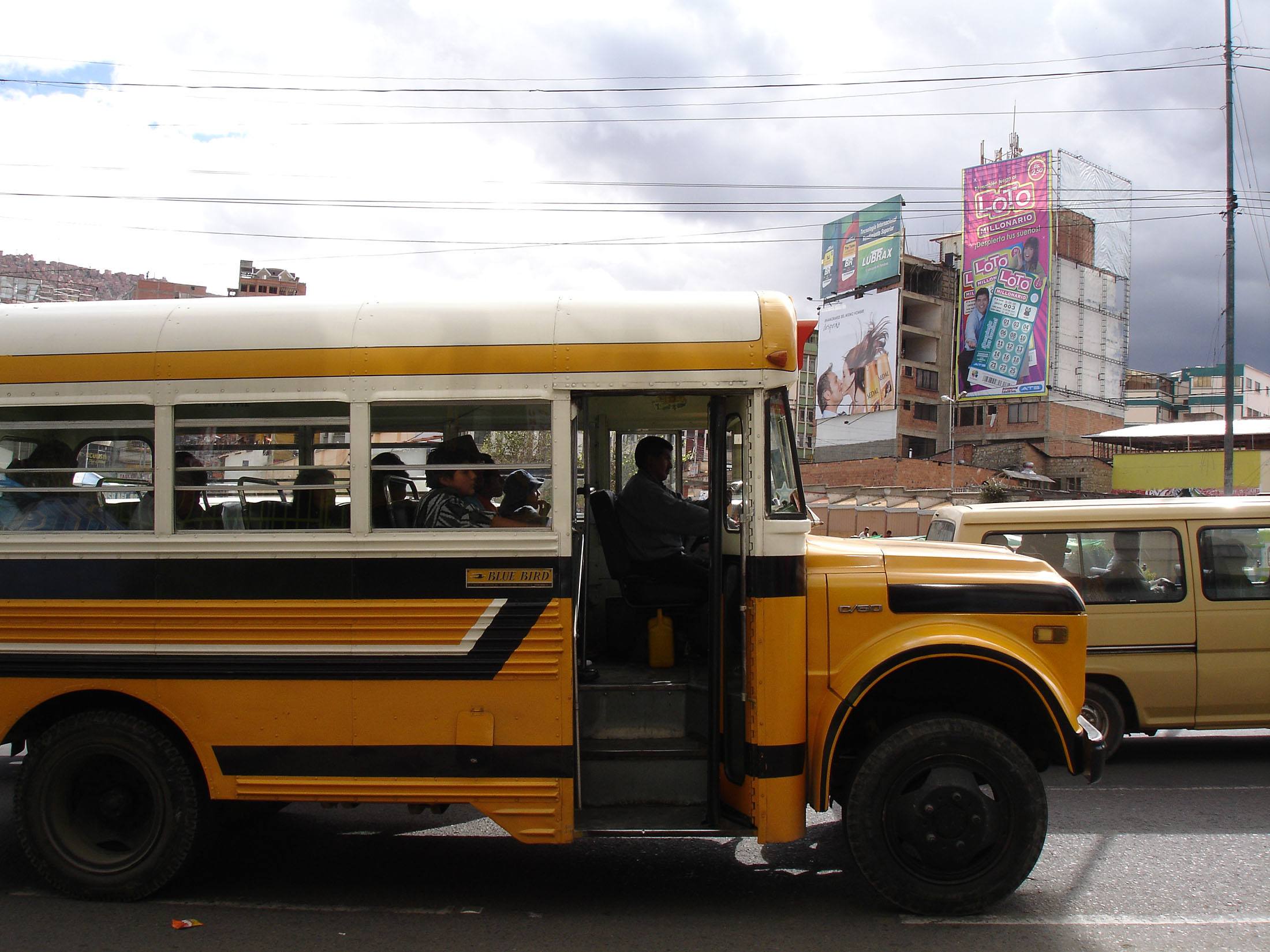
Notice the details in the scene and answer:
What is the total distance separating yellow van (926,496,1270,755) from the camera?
7348mm

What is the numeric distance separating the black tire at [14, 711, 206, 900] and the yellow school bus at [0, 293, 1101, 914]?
2cm

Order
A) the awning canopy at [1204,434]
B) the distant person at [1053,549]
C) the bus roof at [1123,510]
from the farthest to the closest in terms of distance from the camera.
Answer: the awning canopy at [1204,434] < the distant person at [1053,549] < the bus roof at [1123,510]

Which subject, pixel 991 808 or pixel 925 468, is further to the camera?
pixel 925 468

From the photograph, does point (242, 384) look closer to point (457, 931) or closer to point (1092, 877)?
point (457, 931)

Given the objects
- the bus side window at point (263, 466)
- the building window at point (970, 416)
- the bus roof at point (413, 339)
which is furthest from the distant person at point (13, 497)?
the building window at point (970, 416)

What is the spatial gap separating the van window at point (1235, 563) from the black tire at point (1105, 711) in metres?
1.04

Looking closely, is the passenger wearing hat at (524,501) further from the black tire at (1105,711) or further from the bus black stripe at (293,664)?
the black tire at (1105,711)

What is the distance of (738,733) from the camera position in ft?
15.8

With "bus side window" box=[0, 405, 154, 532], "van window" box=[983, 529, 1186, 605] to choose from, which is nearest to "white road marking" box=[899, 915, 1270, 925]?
"van window" box=[983, 529, 1186, 605]

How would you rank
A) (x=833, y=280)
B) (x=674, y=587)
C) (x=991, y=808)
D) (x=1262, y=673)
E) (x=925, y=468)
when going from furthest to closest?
(x=833, y=280) → (x=925, y=468) → (x=1262, y=673) → (x=674, y=587) → (x=991, y=808)

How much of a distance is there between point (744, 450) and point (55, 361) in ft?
11.3

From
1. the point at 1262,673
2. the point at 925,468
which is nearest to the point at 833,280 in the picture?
the point at 925,468

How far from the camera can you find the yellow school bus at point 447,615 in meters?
4.70

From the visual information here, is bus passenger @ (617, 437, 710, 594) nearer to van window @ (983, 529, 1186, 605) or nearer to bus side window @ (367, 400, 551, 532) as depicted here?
bus side window @ (367, 400, 551, 532)
